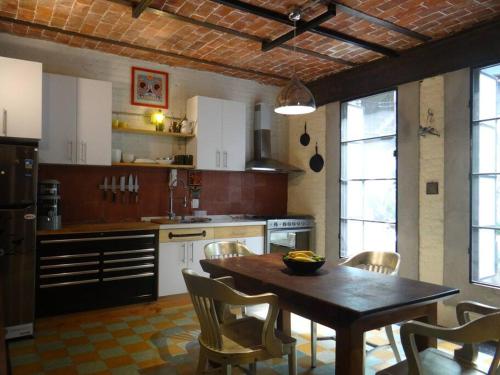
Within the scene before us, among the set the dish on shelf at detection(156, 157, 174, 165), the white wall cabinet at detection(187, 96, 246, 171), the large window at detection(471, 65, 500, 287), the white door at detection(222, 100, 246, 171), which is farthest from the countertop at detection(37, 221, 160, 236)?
the large window at detection(471, 65, 500, 287)

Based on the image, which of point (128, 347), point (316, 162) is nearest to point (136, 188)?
point (128, 347)

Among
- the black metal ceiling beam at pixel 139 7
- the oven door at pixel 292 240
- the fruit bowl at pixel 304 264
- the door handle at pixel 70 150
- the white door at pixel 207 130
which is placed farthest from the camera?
the oven door at pixel 292 240

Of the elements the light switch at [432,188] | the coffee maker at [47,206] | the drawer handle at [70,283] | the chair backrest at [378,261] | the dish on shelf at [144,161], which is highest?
the dish on shelf at [144,161]

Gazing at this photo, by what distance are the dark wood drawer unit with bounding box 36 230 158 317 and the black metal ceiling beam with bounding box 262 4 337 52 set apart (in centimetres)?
237

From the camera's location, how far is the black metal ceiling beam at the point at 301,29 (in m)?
3.21

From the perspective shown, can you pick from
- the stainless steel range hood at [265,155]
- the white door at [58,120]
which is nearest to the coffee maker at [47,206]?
the white door at [58,120]

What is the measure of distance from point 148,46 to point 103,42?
18.4 inches

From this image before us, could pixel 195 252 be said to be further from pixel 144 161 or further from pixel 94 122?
pixel 94 122

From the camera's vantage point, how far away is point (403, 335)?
69.9 inches

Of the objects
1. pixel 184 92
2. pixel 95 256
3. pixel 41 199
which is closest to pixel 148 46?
pixel 184 92

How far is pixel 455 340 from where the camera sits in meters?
1.60

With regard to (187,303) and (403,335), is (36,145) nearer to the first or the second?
(187,303)

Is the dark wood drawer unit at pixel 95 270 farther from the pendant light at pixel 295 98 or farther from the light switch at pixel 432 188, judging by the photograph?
the light switch at pixel 432 188

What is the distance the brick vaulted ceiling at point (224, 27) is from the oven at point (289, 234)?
80.3 inches
